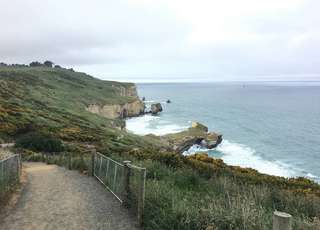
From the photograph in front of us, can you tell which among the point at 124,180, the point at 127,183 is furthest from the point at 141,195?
the point at 124,180

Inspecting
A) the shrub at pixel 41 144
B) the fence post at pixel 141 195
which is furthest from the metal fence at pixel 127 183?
the shrub at pixel 41 144

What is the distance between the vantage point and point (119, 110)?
93.4m

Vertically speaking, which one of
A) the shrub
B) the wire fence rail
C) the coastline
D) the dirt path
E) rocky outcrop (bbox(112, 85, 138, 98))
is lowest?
the coastline

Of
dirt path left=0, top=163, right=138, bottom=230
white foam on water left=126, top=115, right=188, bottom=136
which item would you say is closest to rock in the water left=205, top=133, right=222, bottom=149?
white foam on water left=126, top=115, right=188, bottom=136

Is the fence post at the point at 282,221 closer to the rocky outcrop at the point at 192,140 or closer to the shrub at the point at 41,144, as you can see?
the shrub at the point at 41,144

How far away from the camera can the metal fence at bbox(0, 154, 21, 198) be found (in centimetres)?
1023

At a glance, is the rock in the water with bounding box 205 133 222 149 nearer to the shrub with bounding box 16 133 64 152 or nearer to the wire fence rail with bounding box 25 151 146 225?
the shrub with bounding box 16 133 64 152

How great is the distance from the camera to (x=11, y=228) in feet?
25.7

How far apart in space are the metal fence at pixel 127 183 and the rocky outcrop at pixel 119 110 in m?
72.1

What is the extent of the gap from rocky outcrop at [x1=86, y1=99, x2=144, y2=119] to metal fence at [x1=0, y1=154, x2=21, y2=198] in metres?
70.0

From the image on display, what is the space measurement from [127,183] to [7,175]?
4396 millimetres

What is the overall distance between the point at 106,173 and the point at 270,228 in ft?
22.2

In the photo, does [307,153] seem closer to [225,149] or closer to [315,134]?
[225,149]

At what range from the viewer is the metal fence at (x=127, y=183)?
25.9 ft
